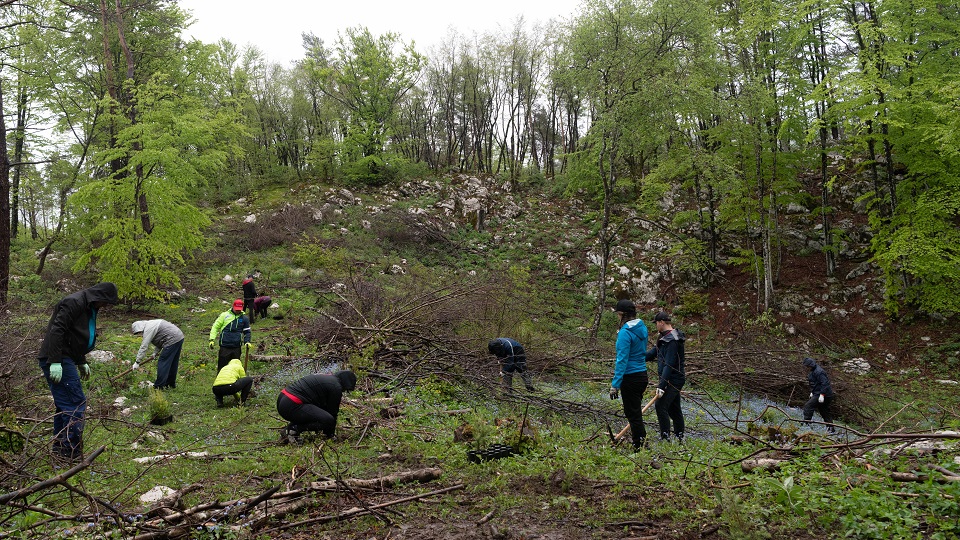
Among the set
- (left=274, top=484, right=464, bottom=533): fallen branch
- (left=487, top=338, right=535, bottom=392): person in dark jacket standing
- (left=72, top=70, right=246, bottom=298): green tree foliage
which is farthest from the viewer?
(left=72, top=70, right=246, bottom=298): green tree foliage

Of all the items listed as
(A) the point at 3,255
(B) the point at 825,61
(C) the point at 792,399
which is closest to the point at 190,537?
(C) the point at 792,399

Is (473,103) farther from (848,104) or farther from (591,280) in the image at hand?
(848,104)

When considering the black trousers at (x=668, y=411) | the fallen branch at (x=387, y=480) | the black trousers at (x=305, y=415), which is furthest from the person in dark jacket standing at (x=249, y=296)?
the black trousers at (x=668, y=411)

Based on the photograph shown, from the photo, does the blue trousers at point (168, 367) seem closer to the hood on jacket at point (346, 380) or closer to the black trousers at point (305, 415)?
the black trousers at point (305, 415)

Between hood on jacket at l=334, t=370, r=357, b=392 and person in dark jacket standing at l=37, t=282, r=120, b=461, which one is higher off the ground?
person in dark jacket standing at l=37, t=282, r=120, b=461

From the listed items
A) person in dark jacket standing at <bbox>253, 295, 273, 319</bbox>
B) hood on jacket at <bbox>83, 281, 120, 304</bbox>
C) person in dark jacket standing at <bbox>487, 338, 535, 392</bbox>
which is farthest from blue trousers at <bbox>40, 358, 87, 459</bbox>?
person in dark jacket standing at <bbox>253, 295, 273, 319</bbox>

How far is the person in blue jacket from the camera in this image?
5.87 m

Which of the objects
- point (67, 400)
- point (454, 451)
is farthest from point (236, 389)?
point (454, 451)

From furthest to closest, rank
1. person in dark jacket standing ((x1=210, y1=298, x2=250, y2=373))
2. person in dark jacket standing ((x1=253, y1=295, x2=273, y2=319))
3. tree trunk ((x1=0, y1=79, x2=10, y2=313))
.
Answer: person in dark jacket standing ((x1=253, y1=295, x2=273, y2=319)), tree trunk ((x1=0, y1=79, x2=10, y2=313)), person in dark jacket standing ((x1=210, y1=298, x2=250, y2=373))

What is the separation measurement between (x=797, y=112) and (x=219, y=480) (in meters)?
18.1

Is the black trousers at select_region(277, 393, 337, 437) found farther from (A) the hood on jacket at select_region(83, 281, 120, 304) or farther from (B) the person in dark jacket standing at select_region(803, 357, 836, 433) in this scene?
(B) the person in dark jacket standing at select_region(803, 357, 836, 433)

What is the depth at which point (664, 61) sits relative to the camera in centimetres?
1419

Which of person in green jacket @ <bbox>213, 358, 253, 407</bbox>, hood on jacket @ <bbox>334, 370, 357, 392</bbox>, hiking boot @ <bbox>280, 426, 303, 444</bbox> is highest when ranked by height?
hood on jacket @ <bbox>334, 370, 357, 392</bbox>

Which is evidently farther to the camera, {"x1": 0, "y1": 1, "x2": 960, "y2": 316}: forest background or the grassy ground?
{"x1": 0, "y1": 1, "x2": 960, "y2": 316}: forest background
